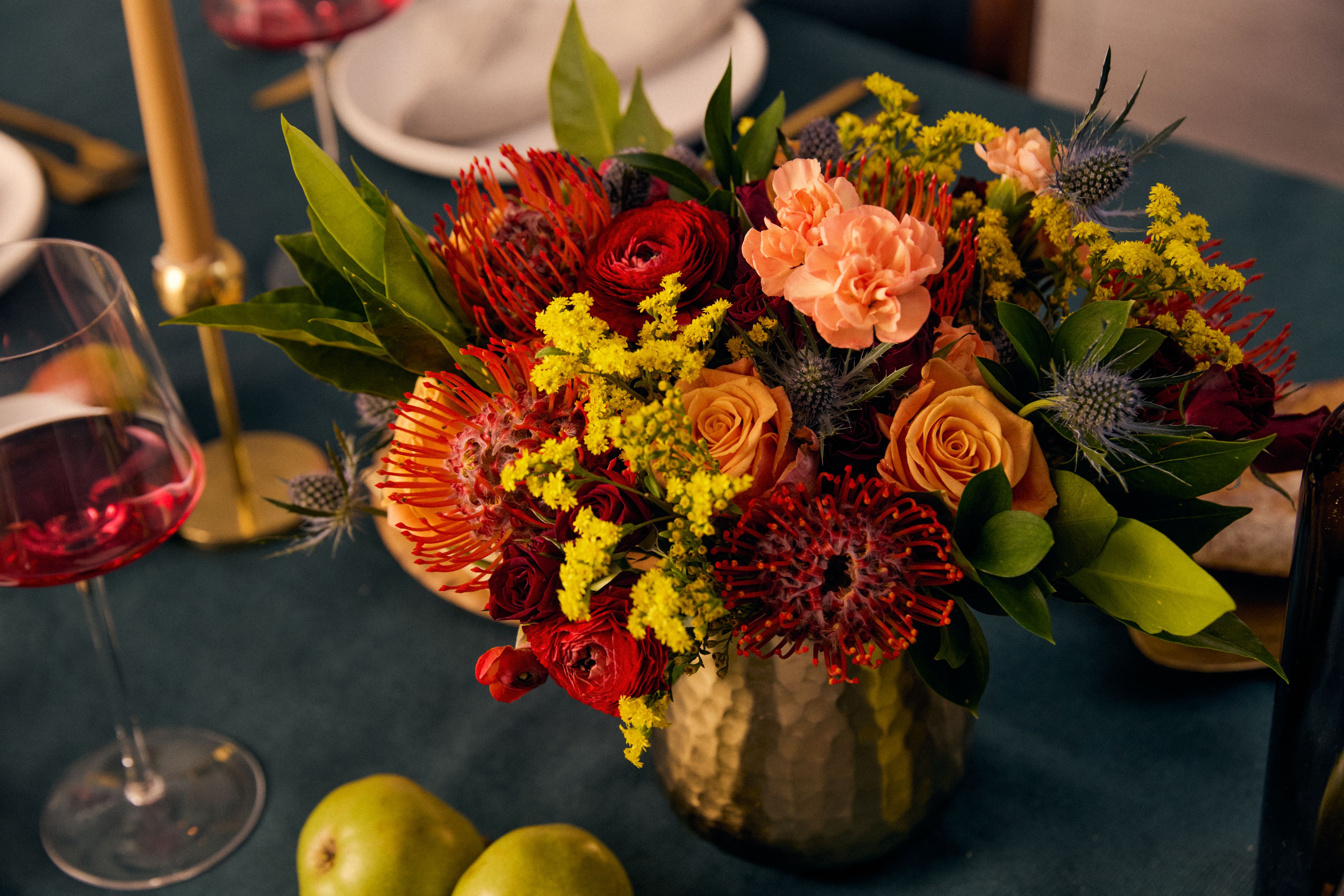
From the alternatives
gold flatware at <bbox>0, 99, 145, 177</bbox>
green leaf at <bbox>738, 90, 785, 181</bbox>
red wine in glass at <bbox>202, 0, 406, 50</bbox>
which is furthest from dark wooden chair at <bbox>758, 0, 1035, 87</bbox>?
green leaf at <bbox>738, 90, 785, 181</bbox>

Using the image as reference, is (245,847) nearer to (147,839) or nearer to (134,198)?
(147,839)

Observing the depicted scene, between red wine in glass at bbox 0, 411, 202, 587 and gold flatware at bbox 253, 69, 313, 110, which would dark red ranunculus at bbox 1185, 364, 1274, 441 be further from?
gold flatware at bbox 253, 69, 313, 110

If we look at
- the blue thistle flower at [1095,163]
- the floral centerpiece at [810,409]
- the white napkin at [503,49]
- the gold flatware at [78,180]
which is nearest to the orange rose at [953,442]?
the floral centerpiece at [810,409]

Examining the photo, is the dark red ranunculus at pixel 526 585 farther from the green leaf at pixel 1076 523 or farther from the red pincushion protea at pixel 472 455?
the green leaf at pixel 1076 523

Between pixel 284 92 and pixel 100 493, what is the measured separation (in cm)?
69

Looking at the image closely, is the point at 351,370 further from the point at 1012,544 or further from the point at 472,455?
the point at 1012,544

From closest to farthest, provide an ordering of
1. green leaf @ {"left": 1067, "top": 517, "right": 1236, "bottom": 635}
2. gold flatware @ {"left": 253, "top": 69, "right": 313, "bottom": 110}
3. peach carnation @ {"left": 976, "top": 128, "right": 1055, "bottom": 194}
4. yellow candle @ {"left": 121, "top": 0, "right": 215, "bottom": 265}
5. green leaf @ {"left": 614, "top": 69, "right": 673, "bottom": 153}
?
1. green leaf @ {"left": 1067, "top": 517, "right": 1236, "bottom": 635}
2. peach carnation @ {"left": 976, "top": 128, "right": 1055, "bottom": 194}
3. green leaf @ {"left": 614, "top": 69, "right": 673, "bottom": 153}
4. yellow candle @ {"left": 121, "top": 0, "right": 215, "bottom": 265}
5. gold flatware @ {"left": 253, "top": 69, "right": 313, "bottom": 110}

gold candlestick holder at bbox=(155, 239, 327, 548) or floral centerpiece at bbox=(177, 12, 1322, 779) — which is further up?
floral centerpiece at bbox=(177, 12, 1322, 779)

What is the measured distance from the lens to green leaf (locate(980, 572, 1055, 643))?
0.45 meters

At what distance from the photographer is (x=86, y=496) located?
65 centimetres

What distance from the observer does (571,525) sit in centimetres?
46

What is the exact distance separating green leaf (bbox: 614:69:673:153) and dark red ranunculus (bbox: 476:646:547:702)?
296mm

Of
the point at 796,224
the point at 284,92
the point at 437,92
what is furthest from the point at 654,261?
the point at 284,92

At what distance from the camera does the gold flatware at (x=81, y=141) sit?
43.8 inches
